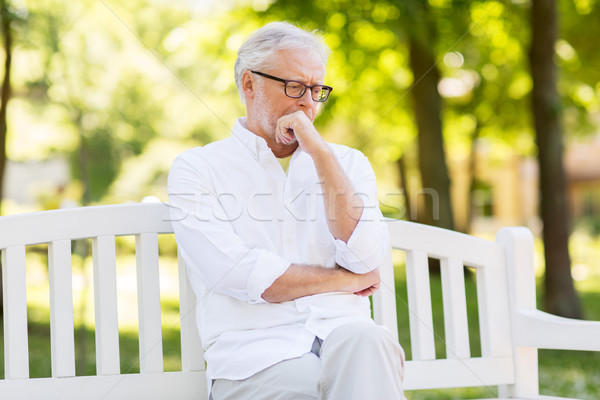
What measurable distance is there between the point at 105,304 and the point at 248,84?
40.7 inches

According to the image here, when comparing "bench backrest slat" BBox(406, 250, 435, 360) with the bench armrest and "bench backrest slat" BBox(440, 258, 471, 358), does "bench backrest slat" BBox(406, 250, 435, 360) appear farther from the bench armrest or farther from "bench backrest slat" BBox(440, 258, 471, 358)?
the bench armrest

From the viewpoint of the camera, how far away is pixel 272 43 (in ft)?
8.80

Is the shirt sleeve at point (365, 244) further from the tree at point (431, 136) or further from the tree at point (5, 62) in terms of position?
the tree at point (431, 136)

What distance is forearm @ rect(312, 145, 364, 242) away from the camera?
2.45 metres

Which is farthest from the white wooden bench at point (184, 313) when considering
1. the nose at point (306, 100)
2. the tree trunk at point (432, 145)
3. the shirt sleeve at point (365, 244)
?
the tree trunk at point (432, 145)

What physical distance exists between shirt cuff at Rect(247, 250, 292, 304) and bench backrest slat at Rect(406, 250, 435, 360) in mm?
710

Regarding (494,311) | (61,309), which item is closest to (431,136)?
(494,311)

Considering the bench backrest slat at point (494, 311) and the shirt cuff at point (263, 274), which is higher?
the shirt cuff at point (263, 274)

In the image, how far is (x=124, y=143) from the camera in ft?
54.5

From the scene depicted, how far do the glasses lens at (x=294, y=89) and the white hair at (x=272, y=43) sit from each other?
121 mm

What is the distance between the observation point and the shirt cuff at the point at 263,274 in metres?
2.31

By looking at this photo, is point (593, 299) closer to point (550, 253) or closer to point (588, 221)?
point (550, 253)

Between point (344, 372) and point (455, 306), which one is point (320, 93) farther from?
point (344, 372)

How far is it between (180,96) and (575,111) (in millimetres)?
10805
